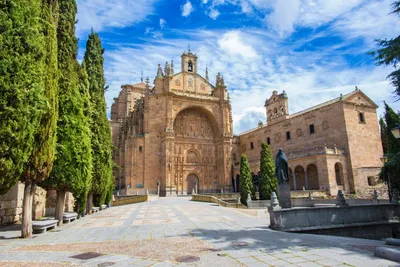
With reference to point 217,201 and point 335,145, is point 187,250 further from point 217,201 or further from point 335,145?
point 335,145

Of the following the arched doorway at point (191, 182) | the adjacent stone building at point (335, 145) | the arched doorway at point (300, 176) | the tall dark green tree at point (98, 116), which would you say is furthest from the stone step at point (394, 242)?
the arched doorway at point (191, 182)

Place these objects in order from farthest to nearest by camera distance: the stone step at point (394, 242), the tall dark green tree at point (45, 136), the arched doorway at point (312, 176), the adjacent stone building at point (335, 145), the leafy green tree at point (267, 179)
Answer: the arched doorway at point (312, 176)
the adjacent stone building at point (335, 145)
the leafy green tree at point (267, 179)
the tall dark green tree at point (45, 136)
the stone step at point (394, 242)

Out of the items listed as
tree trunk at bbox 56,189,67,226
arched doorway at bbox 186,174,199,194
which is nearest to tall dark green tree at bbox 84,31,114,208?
tree trunk at bbox 56,189,67,226

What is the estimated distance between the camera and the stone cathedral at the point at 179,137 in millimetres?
35094

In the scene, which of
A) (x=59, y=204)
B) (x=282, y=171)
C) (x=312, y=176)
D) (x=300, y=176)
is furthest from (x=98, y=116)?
(x=300, y=176)

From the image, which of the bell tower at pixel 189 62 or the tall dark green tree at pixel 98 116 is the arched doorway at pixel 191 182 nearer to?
the bell tower at pixel 189 62

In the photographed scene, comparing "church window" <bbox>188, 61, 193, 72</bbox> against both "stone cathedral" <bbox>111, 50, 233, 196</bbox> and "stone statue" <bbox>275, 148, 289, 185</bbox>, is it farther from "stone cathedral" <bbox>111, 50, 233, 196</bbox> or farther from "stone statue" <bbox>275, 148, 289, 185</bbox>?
"stone statue" <bbox>275, 148, 289, 185</bbox>

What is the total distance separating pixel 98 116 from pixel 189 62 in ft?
94.3

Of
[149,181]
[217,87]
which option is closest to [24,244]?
[149,181]

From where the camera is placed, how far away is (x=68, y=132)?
33.5 ft

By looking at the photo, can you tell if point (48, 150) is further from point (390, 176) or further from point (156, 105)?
point (156, 105)

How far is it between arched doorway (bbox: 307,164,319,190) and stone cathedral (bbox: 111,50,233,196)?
1167 centimetres

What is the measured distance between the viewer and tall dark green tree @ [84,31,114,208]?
1495cm

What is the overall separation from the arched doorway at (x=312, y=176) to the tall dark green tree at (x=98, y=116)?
2402 cm
